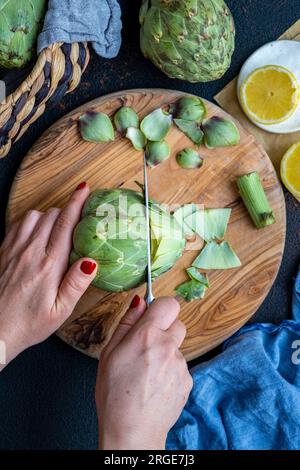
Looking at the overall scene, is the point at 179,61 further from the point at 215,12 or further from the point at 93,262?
the point at 93,262

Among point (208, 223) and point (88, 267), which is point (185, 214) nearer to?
point (208, 223)

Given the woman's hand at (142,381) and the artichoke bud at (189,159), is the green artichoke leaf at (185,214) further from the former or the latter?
the woman's hand at (142,381)

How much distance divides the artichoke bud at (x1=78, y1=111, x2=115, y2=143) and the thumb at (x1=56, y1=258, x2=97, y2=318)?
30cm

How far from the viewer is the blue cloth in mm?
1273

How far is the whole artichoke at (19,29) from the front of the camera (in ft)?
3.70

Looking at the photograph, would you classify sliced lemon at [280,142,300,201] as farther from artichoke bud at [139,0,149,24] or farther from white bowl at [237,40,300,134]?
artichoke bud at [139,0,149,24]

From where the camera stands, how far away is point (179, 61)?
1203 millimetres

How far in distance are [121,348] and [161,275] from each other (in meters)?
0.27

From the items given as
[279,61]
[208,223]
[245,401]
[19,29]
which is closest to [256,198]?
[208,223]

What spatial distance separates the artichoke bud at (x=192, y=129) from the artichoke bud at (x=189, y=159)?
27 millimetres

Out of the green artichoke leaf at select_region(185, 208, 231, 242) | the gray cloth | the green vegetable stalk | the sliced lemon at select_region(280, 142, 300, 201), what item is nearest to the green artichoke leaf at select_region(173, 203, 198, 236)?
the green artichoke leaf at select_region(185, 208, 231, 242)

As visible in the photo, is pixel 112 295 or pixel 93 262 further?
pixel 112 295

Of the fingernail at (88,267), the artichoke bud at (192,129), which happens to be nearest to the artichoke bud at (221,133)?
the artichoke bud at (192,129)

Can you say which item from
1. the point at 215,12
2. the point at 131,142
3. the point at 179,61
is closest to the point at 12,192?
the point at 131,142
